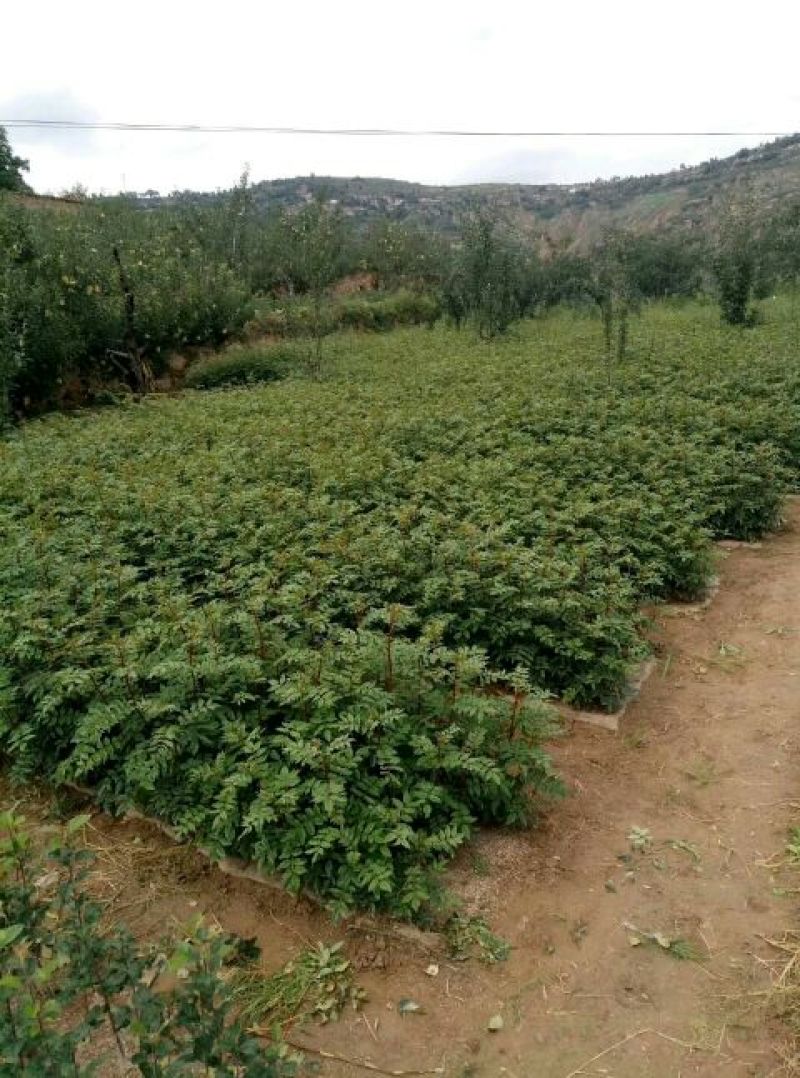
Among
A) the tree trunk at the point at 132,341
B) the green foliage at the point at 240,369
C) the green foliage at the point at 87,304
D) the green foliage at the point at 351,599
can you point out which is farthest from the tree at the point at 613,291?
the tree trunk at the point at 132,341

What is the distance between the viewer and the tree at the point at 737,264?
594 inches

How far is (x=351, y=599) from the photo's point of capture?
12.8ft

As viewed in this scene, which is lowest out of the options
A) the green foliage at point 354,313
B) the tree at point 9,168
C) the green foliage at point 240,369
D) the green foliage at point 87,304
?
the green foliage at point 240,369

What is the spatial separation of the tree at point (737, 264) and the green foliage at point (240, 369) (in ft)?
28.1

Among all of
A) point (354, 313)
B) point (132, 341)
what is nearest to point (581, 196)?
point (354, 313)

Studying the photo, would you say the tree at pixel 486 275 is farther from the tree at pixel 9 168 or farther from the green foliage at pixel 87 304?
the tree at pixel 9 168

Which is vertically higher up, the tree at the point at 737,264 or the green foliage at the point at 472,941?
the tree at the point at 737,264

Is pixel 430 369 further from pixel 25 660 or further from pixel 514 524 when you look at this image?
pixel 25 660

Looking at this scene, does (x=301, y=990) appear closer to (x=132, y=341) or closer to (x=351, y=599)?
(x=351, y=599)

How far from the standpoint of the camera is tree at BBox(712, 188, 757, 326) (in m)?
15.1

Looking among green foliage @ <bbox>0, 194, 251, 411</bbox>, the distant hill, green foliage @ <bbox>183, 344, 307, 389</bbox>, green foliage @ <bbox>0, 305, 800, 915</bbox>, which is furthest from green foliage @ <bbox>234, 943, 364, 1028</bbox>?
the distant hill

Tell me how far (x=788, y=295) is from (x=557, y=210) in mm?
46701

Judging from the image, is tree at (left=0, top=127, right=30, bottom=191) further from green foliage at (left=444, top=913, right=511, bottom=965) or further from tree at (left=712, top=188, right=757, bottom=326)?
green foliage at (left=444, top=913, right=511, bottom=965)

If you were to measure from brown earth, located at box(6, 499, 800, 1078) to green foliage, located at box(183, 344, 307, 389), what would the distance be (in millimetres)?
11325
